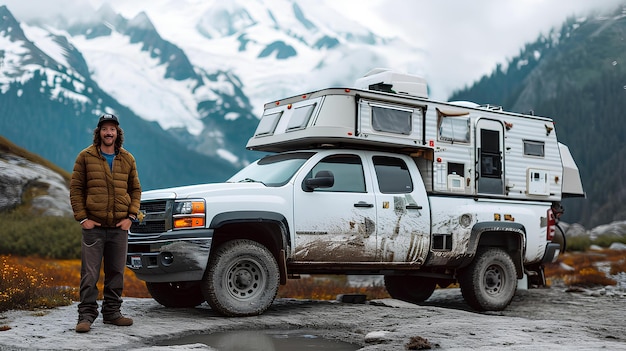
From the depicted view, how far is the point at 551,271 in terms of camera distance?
2103 centimetres

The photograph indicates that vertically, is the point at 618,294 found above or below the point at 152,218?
below

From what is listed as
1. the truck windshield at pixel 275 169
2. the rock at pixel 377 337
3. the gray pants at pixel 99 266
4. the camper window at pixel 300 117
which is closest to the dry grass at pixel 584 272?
the camper window at pixel 300 117

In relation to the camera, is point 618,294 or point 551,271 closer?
point 618,294

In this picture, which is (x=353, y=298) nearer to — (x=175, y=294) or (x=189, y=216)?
(x=175, y=294)

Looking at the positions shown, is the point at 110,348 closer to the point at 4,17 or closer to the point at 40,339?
the point at 40,339

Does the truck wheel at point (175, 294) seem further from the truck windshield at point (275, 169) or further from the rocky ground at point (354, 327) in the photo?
the truck windshield at point (275, 169)

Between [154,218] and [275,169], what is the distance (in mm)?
1823

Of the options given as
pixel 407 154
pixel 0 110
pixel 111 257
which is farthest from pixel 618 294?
pixel 0 110

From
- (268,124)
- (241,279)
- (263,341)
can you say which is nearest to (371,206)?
(241,279)

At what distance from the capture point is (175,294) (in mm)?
10664

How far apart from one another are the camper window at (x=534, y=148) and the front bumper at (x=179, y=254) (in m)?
5.82

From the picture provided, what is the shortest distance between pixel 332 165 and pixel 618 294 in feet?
22.8

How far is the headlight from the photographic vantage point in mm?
9266

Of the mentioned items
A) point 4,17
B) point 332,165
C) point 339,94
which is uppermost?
point 4,17
